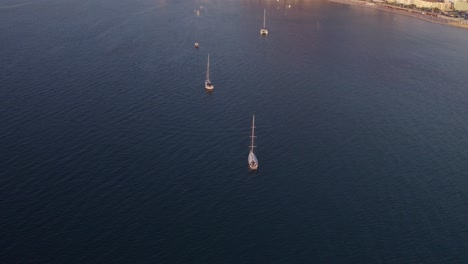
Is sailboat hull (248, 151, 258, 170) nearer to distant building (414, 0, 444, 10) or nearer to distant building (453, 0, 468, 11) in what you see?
distant building (414, 0, 444, 10)

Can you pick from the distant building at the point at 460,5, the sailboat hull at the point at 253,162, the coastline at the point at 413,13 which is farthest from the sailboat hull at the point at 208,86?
the distant building at the point at 460,5

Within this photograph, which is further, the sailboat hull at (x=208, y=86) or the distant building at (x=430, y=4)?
the distant building at (x=430, y=4)

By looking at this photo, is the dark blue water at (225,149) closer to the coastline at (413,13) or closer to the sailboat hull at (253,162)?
the sailboat hull at (253,162)

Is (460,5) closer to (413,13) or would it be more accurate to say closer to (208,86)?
(413,13)

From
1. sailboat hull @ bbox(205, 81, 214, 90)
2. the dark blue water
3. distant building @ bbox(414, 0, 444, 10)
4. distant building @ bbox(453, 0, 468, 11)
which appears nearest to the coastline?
distant building @ bbox(414, 0, 444, 10)

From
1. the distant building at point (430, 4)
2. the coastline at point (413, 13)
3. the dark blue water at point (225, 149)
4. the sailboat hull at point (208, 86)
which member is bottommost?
the dark blue water at point (225, 149)

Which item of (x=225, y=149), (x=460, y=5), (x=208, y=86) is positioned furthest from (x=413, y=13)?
(x=225, y=149)

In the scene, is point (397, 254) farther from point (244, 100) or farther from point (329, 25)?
point (329, 25)

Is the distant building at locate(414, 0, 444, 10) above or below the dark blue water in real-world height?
above
